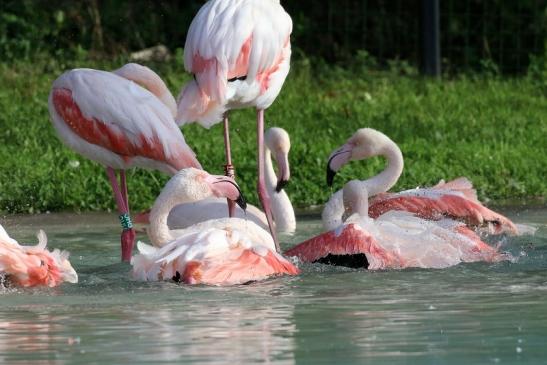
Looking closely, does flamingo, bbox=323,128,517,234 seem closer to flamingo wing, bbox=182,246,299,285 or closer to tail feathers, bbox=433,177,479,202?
tail feathers, bbox=433,177,479,202

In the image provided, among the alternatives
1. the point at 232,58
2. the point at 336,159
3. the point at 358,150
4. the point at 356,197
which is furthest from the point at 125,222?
the point at 358,150

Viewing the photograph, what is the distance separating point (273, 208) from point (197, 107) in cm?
91

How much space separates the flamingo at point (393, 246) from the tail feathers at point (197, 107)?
0.92 meters

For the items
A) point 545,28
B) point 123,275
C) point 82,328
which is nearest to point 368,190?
point 123,275

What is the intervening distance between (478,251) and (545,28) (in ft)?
25.5

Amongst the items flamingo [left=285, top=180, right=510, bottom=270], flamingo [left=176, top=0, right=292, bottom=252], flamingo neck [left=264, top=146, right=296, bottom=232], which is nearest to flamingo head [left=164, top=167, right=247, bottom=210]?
flamingo [left=285, top=180, right=510, bottom=270]

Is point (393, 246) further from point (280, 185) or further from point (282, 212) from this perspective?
point (280, 185)

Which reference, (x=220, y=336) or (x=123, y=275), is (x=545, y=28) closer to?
(x=123, y=275)

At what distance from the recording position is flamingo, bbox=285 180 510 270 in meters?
5.99

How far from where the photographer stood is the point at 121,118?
6785 millimetres

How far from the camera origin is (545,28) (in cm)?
1367

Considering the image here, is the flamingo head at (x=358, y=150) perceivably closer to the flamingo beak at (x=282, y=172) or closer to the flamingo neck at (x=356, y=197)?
the flamingo beak at (x=282, y=172)

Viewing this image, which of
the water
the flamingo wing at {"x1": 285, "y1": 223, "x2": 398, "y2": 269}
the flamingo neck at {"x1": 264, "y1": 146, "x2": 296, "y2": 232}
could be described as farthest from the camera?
the flamingo neck at {"x1": 264, "y1": 146, "x2": 296, "y2": 232}

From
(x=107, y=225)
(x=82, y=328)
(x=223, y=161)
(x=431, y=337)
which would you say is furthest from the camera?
(x=223, y=161)
